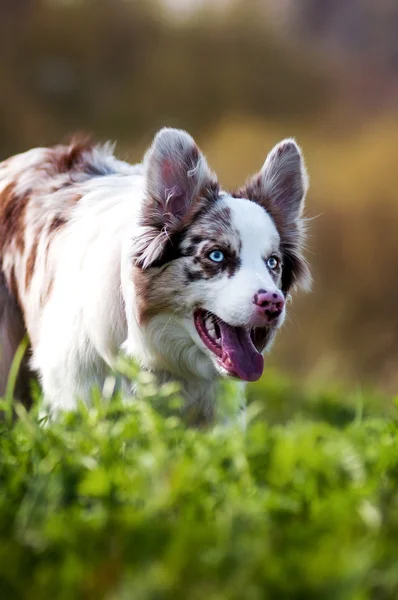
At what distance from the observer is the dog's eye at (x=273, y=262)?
380 centimetres

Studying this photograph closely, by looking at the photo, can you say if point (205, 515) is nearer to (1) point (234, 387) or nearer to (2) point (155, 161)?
(1) point (234, 387)

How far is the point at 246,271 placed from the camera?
362 centimetres

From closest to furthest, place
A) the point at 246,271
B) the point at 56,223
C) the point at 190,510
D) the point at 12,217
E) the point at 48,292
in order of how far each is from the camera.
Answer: the point at 190,510 < the point at 246,271 < the point at 48,292 < the point at 56,223 < the point at 12,217

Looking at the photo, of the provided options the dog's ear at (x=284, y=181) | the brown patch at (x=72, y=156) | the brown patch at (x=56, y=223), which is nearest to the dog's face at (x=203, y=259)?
the dog's ear at (x=284, y=181)

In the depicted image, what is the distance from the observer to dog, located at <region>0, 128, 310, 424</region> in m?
3.70

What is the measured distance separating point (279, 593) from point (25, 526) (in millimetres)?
580

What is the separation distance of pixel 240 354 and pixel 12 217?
5.23 ft

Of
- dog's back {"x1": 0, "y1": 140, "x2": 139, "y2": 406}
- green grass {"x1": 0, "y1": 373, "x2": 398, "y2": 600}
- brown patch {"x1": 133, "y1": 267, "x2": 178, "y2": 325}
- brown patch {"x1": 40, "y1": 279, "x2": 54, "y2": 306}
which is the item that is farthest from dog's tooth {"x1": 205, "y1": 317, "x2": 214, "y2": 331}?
green grass {"x1": 0, "y1": 373, "x2": 398, "y2": 600}

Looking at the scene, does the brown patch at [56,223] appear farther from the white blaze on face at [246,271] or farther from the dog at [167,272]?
the white blaze on face at [246,271]

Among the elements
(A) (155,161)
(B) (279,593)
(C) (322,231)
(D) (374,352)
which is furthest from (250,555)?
(C) (322,231)

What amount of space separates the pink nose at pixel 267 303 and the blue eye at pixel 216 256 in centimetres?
29

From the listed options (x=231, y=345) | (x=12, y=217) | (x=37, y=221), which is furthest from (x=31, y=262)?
(x=231, y=345)

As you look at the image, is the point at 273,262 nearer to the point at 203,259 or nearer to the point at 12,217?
the point at 203,259

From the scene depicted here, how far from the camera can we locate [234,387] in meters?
2.27
